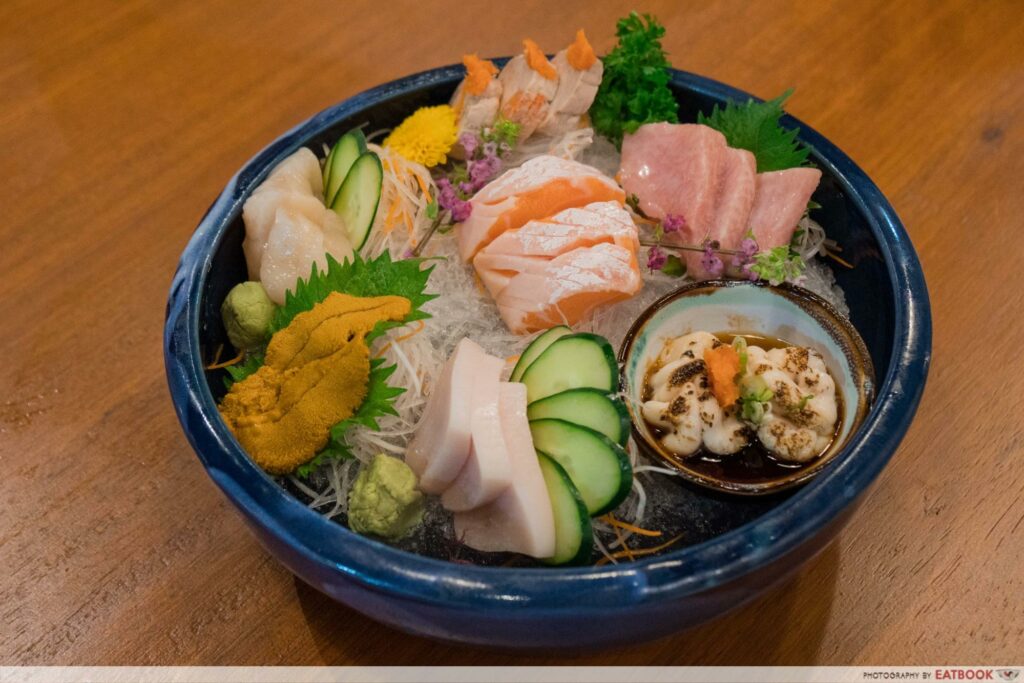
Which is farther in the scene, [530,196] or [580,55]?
[580,55]

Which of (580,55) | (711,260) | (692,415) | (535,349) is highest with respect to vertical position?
(580,55)

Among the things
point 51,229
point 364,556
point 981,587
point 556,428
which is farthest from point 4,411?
point 981,587

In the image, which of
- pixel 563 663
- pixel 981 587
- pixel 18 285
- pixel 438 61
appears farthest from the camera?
pixel 438 61

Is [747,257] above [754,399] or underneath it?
above

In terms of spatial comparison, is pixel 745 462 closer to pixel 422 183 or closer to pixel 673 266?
pixel 673 266

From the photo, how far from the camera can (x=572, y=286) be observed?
6.08 ft

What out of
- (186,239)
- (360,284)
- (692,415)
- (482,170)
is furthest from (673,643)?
(186,239)

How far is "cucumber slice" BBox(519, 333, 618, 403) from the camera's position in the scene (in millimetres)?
1715

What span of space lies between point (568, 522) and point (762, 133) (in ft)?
3.97

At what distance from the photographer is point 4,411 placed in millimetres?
2086

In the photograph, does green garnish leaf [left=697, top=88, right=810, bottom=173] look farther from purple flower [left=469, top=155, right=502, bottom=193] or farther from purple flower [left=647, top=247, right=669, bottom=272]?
purple flower [left=469, top=155, right=502, bottom=193]

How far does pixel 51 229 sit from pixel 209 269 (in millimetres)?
949

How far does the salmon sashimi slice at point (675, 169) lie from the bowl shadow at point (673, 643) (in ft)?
3.04

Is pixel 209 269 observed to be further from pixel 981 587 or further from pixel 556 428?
pixel 981 587
